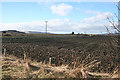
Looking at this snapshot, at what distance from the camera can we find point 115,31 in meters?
6.20

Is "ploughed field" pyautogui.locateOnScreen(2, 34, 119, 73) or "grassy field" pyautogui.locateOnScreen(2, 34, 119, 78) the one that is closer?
"grassy field" pyautogui.locateOnScreen(2, 34, 119, 78)

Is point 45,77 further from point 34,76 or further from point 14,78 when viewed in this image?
point 14,78

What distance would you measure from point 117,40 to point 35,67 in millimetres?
3638

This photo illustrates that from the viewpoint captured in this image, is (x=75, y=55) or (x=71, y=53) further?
(x=71, y=53)

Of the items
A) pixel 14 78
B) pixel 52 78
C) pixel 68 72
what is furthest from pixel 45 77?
pixel 14 78

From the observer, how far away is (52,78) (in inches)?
198

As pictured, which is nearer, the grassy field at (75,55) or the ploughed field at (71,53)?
the grassy field at (75,55)

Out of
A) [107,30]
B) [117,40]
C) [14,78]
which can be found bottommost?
[14,78]

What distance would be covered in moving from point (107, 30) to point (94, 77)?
2165 mm

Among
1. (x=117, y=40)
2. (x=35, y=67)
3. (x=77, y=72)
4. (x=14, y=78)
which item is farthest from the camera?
(x=117, y=40)

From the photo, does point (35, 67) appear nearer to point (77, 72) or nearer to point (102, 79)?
point (77, 72)

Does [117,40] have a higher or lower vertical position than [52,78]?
higher

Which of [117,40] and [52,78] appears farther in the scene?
[117,40]

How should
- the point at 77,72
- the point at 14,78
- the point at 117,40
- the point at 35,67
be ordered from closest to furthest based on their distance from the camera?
the point at 77,72 < the point at 14,78 < the point at 35,67 < the point at 117,40
